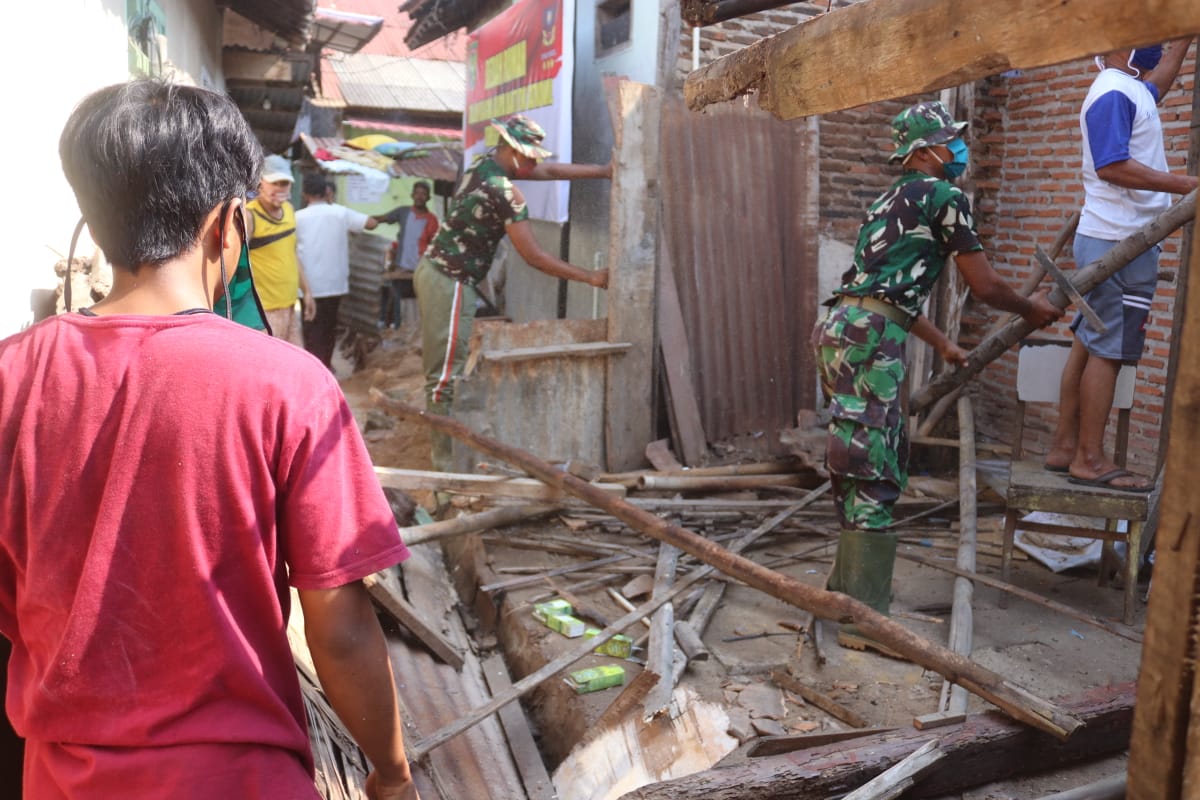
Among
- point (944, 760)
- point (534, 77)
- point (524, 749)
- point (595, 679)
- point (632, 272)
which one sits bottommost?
point (524, 749)

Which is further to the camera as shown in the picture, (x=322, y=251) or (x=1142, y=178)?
(x=322, y=251)

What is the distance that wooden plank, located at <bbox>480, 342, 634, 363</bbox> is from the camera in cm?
630

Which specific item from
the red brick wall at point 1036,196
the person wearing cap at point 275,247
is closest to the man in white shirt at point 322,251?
the person wearing cap at point 275,247

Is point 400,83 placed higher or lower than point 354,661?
higher

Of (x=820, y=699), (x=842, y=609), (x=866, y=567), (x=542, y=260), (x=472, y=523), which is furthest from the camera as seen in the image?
(x=542, y=260)

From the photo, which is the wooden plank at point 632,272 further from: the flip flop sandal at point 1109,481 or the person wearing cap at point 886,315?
the flip flop sandal at point 1109,481

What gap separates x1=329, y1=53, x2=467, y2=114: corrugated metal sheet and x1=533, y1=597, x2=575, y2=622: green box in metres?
22.5

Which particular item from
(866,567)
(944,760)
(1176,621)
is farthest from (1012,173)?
(1176,621)

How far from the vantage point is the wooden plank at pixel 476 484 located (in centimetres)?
547

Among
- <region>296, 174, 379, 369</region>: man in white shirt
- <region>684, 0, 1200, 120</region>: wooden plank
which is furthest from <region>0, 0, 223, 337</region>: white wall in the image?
<region>296, 174, 379, 369</region>: man in white shirt

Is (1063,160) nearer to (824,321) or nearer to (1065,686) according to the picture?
(824,321)

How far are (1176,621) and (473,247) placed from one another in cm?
612

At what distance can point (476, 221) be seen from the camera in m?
6.82

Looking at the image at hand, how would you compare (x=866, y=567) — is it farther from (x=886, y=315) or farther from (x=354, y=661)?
(x=354, y=661)
